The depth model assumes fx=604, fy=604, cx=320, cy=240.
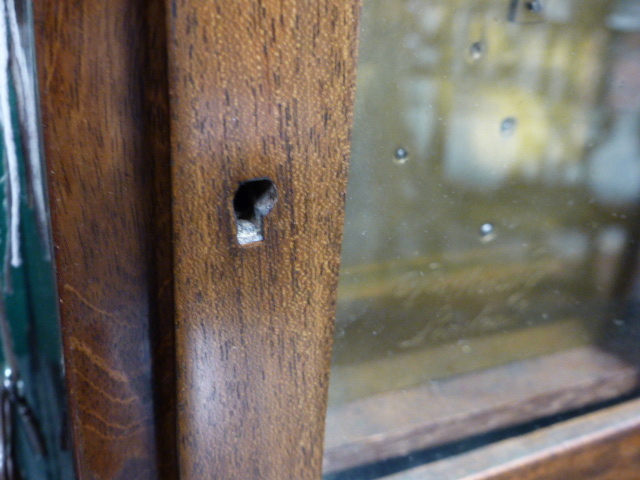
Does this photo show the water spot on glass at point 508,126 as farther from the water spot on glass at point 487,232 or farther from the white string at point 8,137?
the white string at point 8,137

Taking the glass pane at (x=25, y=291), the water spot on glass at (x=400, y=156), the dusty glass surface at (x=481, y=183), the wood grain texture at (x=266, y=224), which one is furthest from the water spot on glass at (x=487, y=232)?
the glass pane at (x=25, y=291)

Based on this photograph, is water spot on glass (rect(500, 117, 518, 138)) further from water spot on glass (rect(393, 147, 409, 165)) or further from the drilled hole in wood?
the drilled hole in wood

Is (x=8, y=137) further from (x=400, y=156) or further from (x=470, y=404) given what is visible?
(x=470, y=404)

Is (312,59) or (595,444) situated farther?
(595,444)

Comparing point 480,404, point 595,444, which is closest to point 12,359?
point 480,404

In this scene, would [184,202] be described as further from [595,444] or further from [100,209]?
[595,444]

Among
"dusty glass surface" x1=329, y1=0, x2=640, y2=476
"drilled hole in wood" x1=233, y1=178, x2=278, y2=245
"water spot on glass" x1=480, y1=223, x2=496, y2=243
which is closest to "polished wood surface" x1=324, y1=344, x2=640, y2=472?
"dusty glass surface" x1=329, y1=0, x2=640, y2=476
